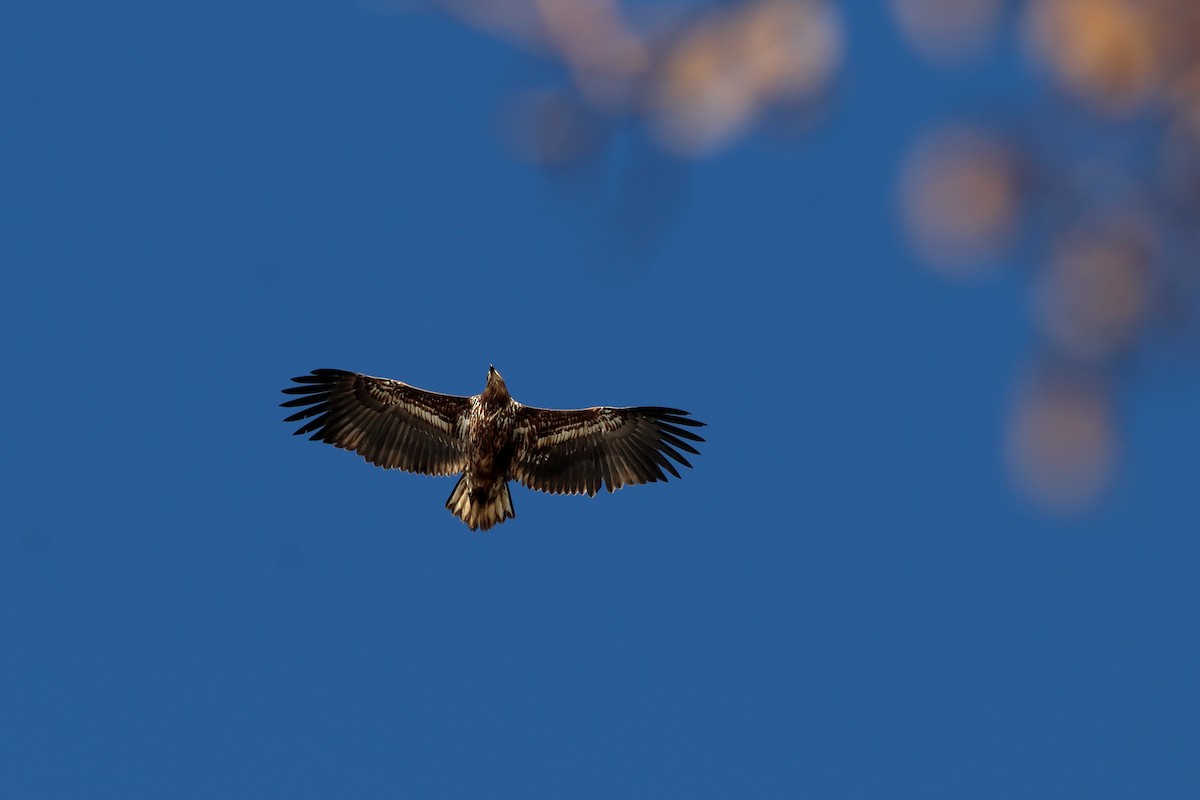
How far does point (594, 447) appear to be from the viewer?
22844mm

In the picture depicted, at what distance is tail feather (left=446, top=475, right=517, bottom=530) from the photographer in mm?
22328

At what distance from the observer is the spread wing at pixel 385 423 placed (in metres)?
22.9

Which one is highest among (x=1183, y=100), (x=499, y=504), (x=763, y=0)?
(x=499, y=504)

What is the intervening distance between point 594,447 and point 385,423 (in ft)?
11.5

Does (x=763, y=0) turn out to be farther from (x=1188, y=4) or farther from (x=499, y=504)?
(x=499, y=504)

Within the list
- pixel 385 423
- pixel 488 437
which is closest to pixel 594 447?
pixel 488 437

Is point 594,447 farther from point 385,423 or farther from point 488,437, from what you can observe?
point 385,423

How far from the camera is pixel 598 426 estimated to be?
22.7 meters

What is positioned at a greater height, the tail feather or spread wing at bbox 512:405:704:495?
spread wing at bbox 512:405:704:495

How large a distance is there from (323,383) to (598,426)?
4.59 meters

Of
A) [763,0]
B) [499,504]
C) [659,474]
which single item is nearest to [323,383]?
[499,504]

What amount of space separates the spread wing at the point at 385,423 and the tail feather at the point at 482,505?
1.84 feet

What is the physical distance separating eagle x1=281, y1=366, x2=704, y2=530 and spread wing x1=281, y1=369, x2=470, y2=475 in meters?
0.02

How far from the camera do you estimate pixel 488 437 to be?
22.3 meters
